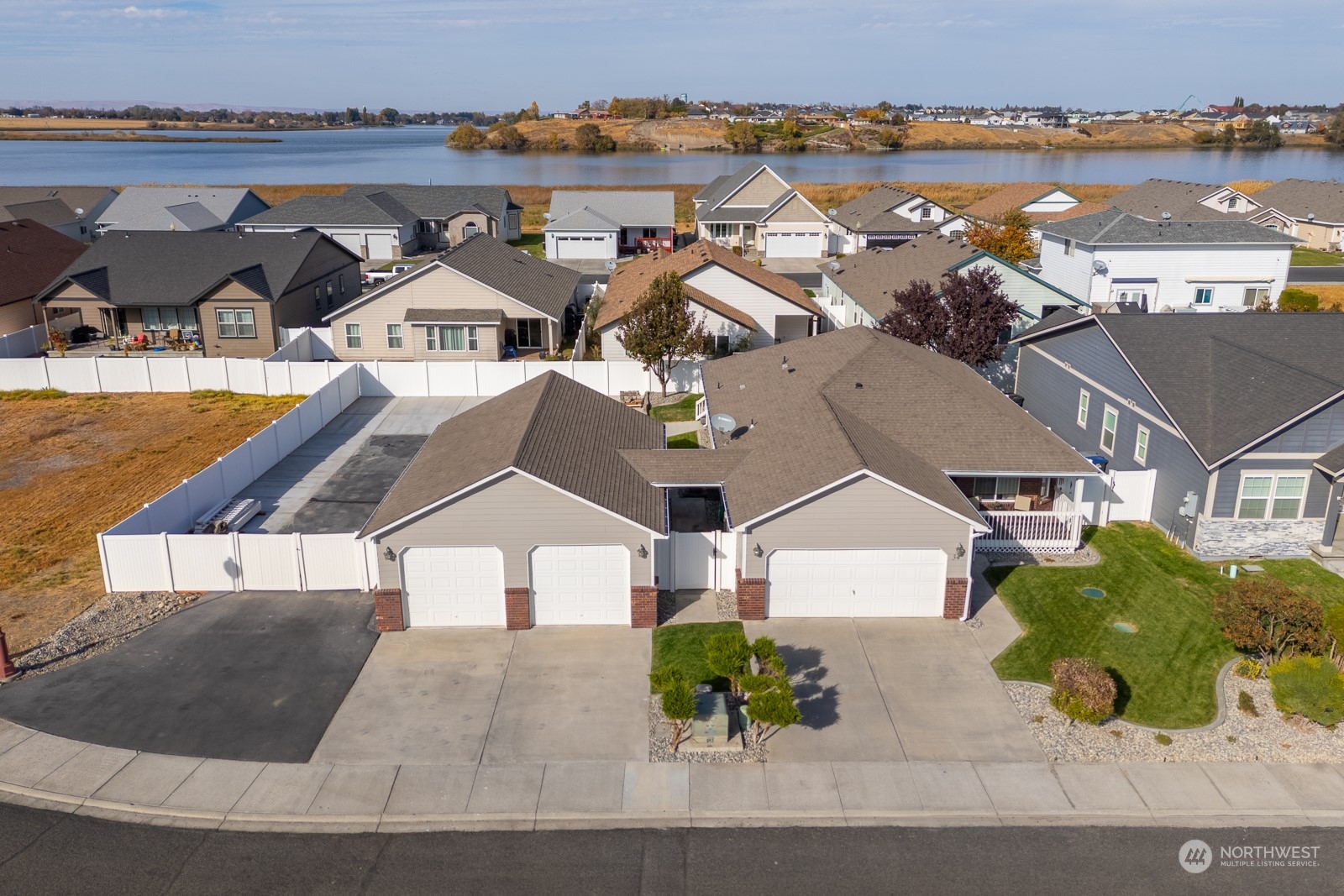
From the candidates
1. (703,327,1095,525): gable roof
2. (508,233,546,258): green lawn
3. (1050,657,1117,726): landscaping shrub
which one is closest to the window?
(703,327,1095,525): gable roof

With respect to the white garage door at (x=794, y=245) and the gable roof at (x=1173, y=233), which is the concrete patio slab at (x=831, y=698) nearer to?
the gable roof at (x=1173, y=233)

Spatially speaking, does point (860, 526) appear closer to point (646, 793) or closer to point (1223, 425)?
point (646, 793)

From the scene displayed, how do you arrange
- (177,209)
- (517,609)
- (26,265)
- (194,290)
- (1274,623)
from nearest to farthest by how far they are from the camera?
(1274,623), (517,609), (194,290), (26,265), (177,209)

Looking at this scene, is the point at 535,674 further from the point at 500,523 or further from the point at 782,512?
the point at 782,512

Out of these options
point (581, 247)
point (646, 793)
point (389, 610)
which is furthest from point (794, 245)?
point (646, 793)

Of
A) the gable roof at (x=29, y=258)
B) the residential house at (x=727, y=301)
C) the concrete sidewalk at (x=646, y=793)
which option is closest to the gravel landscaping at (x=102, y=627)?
the concrete sidewalk at (x=646, y=793)
